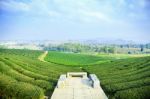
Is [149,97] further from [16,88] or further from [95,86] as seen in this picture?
[16,88]

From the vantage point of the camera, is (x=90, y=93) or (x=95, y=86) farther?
(x=95, y=86)

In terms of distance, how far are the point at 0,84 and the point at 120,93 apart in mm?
6507

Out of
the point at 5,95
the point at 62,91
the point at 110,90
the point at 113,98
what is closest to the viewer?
the point at 5,95

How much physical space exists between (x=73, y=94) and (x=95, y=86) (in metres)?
2.70

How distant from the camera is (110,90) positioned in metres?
16.8

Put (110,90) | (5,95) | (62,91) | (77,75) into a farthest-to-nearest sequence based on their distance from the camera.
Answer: (77,75), (110,90), (62,91), (5,95)

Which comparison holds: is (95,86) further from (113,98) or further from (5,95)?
(5,95)

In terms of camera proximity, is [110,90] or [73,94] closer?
[73,94]

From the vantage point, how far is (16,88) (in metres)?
13.7

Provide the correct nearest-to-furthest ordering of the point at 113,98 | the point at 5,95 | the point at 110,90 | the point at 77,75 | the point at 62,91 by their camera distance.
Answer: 1. the point at 5,95
2. the point at 113,98
3. the point at 62,91
4. the point at 110,90
5. the point at 77,75

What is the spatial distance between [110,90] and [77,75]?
858 centimetres

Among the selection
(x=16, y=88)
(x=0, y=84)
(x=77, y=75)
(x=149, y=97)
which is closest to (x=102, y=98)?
(x=149, y=97)

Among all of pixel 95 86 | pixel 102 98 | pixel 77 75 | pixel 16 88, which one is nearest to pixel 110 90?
pixel 95 86

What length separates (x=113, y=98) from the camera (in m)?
14.2
